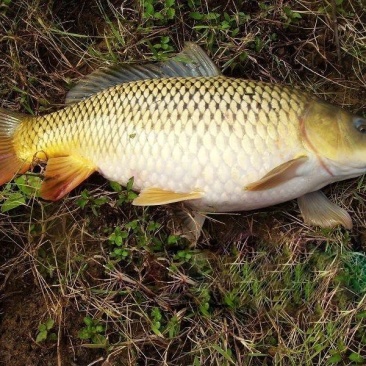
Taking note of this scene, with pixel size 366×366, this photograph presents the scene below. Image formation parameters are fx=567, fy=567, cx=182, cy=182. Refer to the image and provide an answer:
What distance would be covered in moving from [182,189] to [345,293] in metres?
0.81

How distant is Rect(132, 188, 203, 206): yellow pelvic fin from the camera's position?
2.23 m

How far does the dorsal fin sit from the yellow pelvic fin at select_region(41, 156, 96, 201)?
0.33 m

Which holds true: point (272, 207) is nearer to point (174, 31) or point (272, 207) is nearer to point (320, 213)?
point (320, 213)

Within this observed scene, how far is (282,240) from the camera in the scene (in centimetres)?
245

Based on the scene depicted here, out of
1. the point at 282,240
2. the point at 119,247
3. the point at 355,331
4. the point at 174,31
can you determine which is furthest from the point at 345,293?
the point at 174,31

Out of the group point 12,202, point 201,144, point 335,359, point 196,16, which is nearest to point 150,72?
point 196,16

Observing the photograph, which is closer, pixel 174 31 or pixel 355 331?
pixel 355 331

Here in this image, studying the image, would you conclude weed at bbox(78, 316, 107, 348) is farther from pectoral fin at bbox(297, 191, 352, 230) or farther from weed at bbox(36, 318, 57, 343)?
pectoral fin at bbox(297, 191, 352, 230)

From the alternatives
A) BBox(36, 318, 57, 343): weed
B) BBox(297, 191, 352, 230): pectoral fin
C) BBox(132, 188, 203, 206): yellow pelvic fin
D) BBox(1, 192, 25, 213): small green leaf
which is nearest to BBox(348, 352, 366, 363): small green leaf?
BBox(297, 191, 352, 230): pectoral fin

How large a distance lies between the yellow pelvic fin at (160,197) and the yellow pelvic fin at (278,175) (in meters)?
0.22

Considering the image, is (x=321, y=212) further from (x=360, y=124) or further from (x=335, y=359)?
(x=335, y=359)

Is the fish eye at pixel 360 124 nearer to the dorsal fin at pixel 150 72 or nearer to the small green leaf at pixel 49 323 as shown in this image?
the dorsal fin at pixel 150 72

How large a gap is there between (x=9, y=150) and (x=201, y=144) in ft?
2.87

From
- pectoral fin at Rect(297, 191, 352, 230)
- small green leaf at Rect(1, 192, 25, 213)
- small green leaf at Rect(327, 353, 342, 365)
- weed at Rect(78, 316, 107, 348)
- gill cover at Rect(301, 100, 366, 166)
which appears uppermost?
gill cover at Rect(301, 100, 366, 166)
